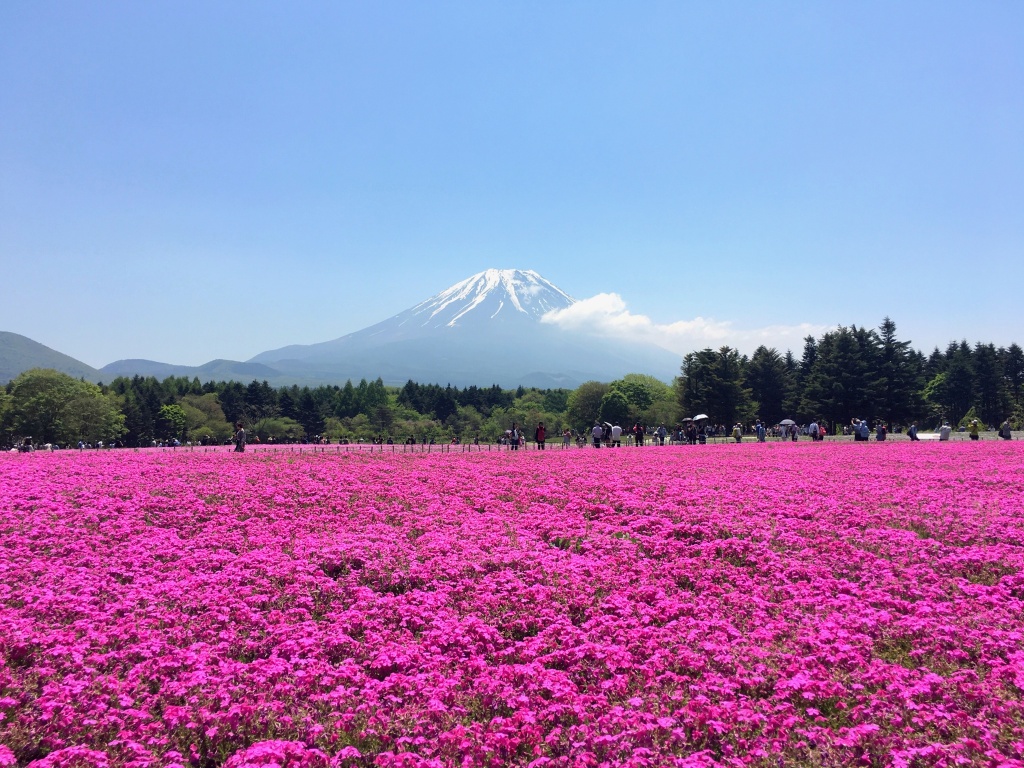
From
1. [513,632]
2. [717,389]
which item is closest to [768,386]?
[717,389]

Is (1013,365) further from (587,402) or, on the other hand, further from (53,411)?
(53,411)

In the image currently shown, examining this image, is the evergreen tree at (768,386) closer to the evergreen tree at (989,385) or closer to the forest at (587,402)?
the forest at (587,402)

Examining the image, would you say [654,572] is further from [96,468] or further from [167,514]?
[96,468]

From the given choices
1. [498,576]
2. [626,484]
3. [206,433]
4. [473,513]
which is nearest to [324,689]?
[498,576]

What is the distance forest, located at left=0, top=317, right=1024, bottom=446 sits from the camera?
7269 cm

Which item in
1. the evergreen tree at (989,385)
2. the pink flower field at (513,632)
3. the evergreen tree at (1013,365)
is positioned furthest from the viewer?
the evergreen tree at (1013,365)

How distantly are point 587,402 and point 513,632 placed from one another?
122563 millimetres

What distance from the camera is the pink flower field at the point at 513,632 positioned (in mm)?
4914

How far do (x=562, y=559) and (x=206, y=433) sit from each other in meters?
106

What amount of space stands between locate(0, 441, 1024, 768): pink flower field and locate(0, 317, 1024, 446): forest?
1667 inches

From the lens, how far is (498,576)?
8.68 metres

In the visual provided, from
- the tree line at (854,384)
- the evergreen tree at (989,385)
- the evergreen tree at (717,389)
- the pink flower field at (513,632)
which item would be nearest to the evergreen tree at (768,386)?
the tree line at (854,384)

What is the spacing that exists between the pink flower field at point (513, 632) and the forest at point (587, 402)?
42.3 metres

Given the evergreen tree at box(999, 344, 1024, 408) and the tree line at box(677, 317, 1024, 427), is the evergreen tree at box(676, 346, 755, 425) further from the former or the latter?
the evergreen tree at box(999, 344, 1024, 408)
